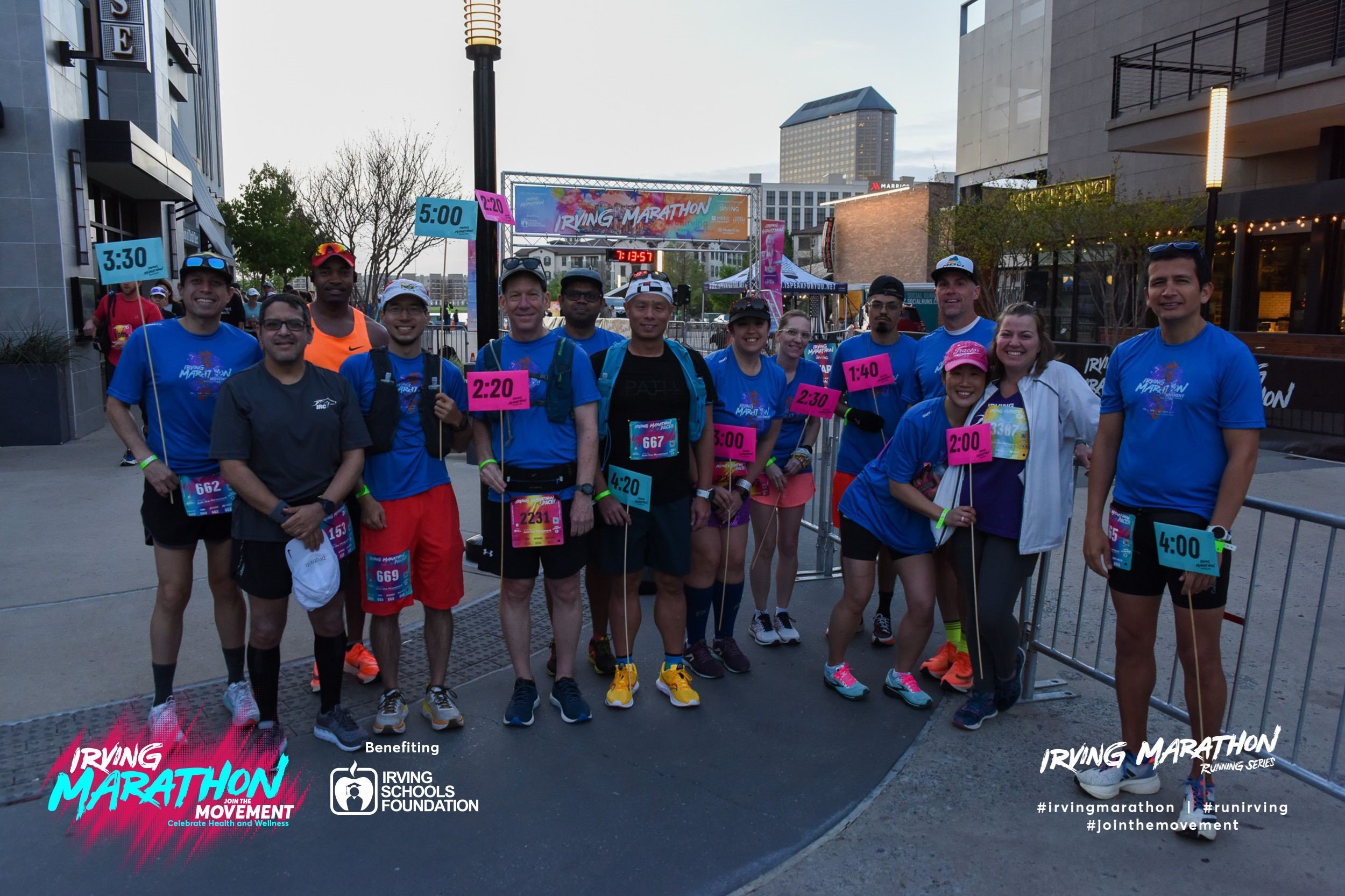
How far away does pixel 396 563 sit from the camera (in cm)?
398

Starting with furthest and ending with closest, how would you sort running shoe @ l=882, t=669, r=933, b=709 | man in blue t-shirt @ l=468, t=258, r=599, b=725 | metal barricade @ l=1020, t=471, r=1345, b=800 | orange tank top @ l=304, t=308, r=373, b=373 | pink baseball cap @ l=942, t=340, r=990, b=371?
orange tank top @ l=304, t=308, r=373, b=373
running shoe @ l=882, t=669, r=933, b=709
man in blue t-shirt @ l=468, t=258, r=599, b=725
pink baseball cap @ l=942, t=340, r=990, b=371
metal barricade @ l=1020, t=471, r=1345, b=800

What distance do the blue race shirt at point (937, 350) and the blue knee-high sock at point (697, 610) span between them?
5.17 feet

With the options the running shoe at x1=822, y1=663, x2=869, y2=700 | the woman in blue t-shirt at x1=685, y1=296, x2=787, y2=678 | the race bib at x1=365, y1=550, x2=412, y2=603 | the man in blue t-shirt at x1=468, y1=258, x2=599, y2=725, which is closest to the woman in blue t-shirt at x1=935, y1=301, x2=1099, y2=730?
the running shoe at x1=822, y1=663, x2=869, y2=700

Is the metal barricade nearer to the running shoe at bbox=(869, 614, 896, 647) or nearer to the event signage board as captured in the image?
the running shoe at bbox=(869, 614, 896, 647)

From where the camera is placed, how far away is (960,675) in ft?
15.1

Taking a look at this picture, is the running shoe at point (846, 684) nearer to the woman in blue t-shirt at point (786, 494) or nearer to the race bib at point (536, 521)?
the woman in blue t-shirt at point (786, 494)

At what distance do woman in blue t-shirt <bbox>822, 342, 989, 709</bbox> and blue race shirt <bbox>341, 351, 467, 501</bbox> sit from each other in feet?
6.44

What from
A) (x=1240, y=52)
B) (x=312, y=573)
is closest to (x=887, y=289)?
(x=312, y=573)

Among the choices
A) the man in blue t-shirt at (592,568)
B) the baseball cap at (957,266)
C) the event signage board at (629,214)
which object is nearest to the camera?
the man in blue t-shirt at (592,568)

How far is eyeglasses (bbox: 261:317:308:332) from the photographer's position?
143 inches

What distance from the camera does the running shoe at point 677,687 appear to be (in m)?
4.35

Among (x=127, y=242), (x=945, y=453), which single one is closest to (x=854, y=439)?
(x=945, y=453)

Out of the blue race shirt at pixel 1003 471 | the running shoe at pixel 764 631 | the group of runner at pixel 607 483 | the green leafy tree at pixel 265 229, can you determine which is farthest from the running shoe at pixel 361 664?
the green leafy tree at pixel 265 229

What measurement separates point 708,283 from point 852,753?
84.0 feet
